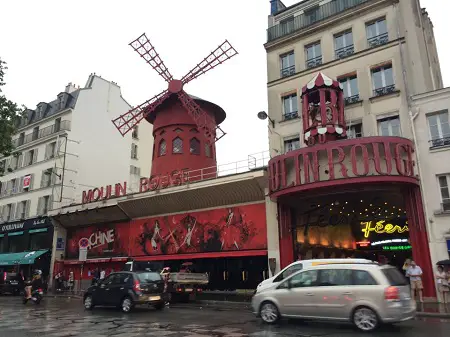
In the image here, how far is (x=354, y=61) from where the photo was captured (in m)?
18.5

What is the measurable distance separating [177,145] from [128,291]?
47.3 feet

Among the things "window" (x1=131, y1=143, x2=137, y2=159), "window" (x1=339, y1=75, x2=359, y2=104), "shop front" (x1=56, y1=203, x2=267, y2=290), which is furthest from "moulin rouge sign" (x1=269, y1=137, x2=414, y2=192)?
"window" (x1=131, y1=143, x2=137, y2=159)

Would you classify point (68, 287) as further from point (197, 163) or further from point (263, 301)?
point (263, 301)

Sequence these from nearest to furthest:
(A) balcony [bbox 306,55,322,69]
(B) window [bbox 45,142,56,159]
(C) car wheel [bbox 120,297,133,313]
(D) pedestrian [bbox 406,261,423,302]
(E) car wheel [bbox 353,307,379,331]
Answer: (E) car wheel [bbox 353,307,379,331] < (C) car wheel [bbox 120,297,133,313] < (D) pedestrian [bbox 406,261,423,302] < (A) balcony [bbox 306,55,322,69] < (B) window [bbox 45,142,56,159]

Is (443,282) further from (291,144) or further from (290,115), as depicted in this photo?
(290,115)

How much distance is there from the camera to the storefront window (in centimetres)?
3099

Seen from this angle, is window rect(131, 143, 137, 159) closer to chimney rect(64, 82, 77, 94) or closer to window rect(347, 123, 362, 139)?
chimney rect(64, 82, 77, 94)

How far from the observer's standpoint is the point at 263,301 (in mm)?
10242

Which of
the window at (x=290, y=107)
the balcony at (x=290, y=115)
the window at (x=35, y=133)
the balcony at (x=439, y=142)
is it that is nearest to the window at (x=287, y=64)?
the window at (x=290, y=107)

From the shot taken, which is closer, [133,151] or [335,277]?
[335,277]

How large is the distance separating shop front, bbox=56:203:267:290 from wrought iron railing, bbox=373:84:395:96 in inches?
283

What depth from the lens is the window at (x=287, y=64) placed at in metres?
20.7

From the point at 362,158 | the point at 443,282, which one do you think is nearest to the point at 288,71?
the point at 362,158

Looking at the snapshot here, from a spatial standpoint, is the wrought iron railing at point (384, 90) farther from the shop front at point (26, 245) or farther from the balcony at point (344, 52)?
the shop front at point (26, 245)
